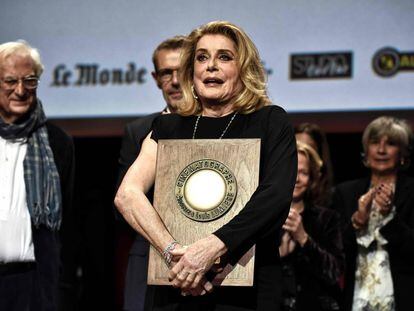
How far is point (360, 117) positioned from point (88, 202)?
2.00 meters

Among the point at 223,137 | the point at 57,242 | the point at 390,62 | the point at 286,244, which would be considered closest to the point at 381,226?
the point at 286,244

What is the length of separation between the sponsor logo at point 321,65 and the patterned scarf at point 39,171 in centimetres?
172

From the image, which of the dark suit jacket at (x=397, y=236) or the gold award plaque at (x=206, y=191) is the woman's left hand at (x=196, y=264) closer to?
the gold award plaque at (x=206, y=191)

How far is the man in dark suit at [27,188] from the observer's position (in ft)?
12.4

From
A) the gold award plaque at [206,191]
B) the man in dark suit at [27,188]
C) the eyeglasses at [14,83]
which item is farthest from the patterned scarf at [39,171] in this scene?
the gold award plaque at [206,191]

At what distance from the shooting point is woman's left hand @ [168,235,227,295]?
262 centimetres

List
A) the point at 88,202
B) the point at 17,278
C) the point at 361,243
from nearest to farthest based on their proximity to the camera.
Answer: the point at 17,278
the point at 361,243
the point at 88,202

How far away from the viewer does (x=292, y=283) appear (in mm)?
3932

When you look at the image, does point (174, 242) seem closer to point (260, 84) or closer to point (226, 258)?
point (226, 258)

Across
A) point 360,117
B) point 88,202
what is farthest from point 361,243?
point 88,202

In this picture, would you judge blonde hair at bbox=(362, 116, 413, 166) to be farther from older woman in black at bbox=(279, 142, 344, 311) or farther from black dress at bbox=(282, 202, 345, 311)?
black dress at bbox=(282, 202, 345, 311)

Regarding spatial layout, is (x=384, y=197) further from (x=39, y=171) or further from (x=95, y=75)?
(x=95, y=75)

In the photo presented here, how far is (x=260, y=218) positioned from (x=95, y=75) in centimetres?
302

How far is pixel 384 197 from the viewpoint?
13.5 ft
